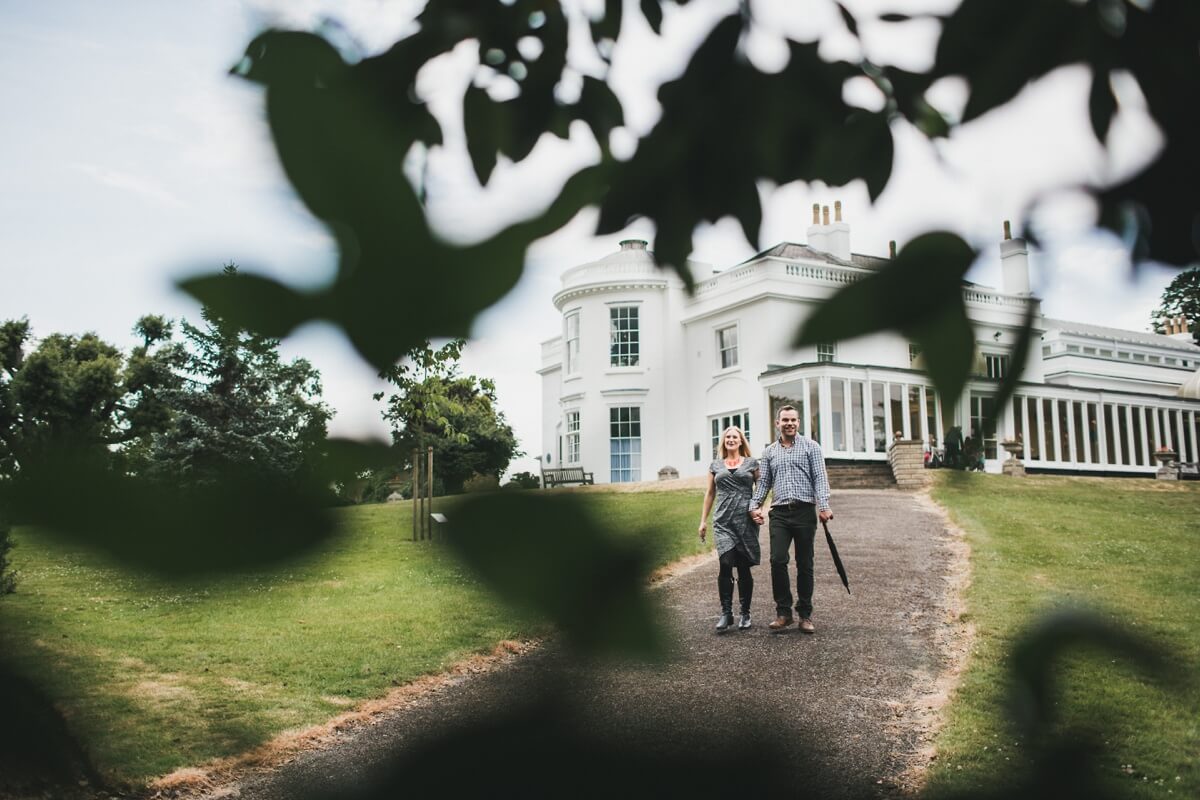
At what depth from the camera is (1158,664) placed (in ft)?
1.93

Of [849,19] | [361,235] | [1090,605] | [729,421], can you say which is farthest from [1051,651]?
[729,421]

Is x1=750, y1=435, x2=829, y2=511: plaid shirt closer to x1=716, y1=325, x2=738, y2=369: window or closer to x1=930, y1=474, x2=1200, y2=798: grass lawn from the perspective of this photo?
x1=930, y1=474, x2=1200, y2=798: grass lawn

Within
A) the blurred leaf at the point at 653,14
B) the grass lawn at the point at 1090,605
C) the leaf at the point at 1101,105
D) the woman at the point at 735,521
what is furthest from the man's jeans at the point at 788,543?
the leaf at the point at 1101,105

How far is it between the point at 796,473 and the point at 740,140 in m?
6.09

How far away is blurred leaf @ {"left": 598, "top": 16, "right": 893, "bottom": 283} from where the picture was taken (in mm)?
737

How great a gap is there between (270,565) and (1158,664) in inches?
22.5

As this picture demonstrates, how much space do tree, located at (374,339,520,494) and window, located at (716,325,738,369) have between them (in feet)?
0.44

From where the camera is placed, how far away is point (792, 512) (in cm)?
674

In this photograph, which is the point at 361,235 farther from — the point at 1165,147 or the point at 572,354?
the point at 1165,147

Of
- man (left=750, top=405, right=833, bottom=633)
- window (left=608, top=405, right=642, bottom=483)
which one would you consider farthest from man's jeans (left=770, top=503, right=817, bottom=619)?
window (left=608, top=405, right=642, bottom=483)

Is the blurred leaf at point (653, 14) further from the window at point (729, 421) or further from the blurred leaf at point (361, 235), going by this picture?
the blurred leaf at point (361, 235)

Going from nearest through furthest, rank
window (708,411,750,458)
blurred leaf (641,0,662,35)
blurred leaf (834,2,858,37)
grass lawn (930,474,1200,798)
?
1. grass lawn (930,474,1200,798)
2. blurred leaf (834,2,858,37)
3. blurred leaf (641,0,662,35)
4. window (708,411,750,458)

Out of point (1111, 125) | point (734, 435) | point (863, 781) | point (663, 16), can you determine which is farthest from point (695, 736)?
point (734, 435)

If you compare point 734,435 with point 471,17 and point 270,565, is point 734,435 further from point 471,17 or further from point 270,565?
point 270,565
